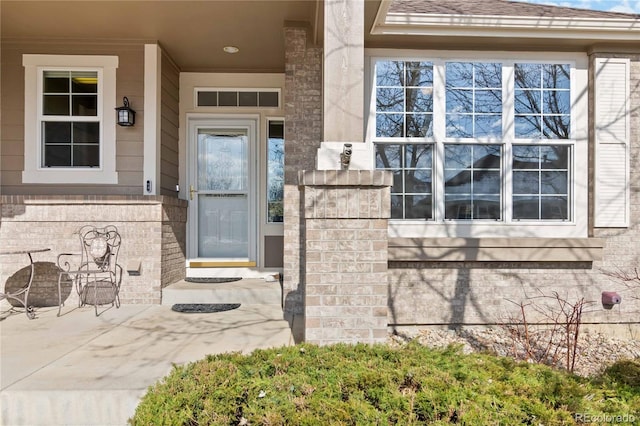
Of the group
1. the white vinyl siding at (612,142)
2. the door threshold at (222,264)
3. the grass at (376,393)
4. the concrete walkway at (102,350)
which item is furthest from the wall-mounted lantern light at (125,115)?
the white vinyl siding at (612,142)

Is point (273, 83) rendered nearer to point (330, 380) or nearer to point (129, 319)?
point (129, 319)

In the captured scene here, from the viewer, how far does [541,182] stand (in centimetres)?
431

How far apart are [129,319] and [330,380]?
9.39 feet

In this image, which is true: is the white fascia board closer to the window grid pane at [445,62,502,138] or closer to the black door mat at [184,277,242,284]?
the window grid pane at [445,62,502,138]

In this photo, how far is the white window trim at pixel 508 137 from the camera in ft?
13.8

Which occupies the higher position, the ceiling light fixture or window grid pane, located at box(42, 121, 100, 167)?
the ceiling light fixture

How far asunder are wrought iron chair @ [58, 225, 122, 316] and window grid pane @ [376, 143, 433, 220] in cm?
317

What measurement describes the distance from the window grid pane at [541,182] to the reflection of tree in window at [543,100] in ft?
0.59

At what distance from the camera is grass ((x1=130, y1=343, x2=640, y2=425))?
5.00ft

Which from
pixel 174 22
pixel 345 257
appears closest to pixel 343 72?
pixel 345 257

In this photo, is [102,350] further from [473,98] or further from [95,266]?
[473,98]

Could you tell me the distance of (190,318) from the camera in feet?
12.6

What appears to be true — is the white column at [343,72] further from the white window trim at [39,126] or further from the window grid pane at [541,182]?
the white window trim at [39,126]

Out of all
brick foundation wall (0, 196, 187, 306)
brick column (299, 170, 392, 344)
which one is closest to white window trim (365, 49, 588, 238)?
brick column (299, 170, 392, 344)
